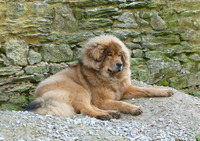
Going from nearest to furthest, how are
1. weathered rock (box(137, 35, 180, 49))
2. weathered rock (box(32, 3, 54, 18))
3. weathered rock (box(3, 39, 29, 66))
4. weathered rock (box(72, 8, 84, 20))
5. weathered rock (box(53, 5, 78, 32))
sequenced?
weathered rock (box(3, 39, 29, 66))
weathered rock (box(32, 3, 54, 18))
weathered rock (box(53, 5, 78, 32))
weathered rock (box(72, 8, 84, 20))
weathered rock (box(137, 35, 180, 49))

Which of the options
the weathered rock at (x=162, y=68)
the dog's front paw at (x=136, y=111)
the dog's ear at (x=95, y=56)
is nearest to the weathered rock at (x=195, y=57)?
the weathered rock at (x=162, y=68)

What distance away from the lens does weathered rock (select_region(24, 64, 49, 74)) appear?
7.70m

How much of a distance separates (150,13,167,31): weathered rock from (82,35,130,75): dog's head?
2.40m

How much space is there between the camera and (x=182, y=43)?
9.30 metres

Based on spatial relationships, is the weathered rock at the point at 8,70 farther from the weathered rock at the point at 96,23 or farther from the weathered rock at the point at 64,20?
the weathered rock at the point at 96,23

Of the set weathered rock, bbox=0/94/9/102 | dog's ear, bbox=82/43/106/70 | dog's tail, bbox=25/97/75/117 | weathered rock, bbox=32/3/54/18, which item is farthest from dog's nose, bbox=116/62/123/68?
weathered rock, bbox=0/94/9/102

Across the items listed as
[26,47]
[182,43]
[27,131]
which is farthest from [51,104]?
[182,43]

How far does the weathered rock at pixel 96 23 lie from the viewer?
330 inches

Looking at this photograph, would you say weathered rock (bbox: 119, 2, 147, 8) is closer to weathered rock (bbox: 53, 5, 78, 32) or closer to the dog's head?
weathered rock (bbox: 53, 5, 78, 32)

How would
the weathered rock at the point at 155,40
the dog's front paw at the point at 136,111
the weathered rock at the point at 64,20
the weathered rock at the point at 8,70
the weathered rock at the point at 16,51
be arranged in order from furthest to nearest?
the weathered rock at the point at 155,40
the weathered rock at the point at 64,20
the weathered rock at the point at 16,51
the weathered rock at the point at 8,70
the dog's front paw at the point at 136,111

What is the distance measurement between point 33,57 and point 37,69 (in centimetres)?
29

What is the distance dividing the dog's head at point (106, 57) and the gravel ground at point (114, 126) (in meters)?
0.98

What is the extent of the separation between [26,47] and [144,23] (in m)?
3.21

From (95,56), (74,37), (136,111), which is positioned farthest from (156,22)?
(136,111)
